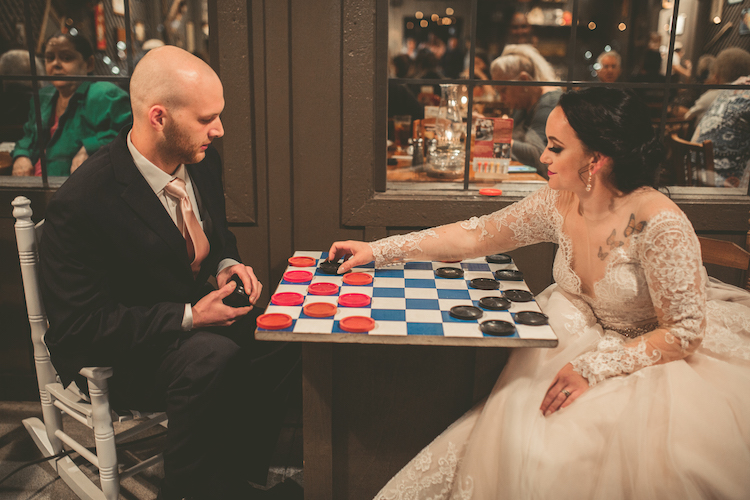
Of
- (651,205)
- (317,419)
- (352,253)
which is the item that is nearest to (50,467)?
(317,419)

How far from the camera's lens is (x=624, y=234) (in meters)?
1.73

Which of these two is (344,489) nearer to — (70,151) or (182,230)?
(182,230)

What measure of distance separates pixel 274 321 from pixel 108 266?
0.60 m

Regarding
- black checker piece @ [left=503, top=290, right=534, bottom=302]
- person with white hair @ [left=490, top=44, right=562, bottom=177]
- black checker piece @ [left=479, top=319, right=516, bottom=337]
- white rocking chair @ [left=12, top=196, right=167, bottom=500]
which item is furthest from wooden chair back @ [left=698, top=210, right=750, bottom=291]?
white rocking chair @ [left=12, top=196, right=167, bottom=500]

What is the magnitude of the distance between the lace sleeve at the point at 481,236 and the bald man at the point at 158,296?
22.6 inches

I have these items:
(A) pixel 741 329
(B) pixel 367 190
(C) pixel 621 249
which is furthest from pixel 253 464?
(A) pixel 741 329

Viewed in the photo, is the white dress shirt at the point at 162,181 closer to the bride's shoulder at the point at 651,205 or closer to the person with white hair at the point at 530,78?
the bride's shoulder at the point at 651,205

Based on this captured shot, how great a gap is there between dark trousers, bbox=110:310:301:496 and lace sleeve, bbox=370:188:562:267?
615mm

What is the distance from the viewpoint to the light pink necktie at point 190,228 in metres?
1.91

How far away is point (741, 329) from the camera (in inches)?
69.8

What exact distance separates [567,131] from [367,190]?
95 cm

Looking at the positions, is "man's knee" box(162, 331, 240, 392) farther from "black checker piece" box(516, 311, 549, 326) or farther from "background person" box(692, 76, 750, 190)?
"background person" box(692, 76, 750, 190)

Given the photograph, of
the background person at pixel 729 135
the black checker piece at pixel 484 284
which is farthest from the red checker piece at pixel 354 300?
the background person at pixel 729 135

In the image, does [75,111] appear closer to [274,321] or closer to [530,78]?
[274,321]
